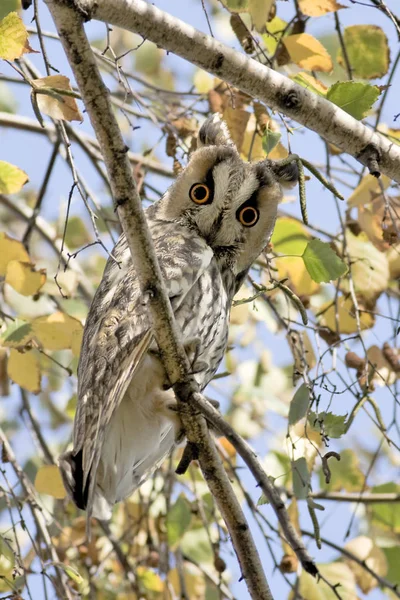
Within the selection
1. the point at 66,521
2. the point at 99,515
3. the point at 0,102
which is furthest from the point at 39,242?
the point at 99,515

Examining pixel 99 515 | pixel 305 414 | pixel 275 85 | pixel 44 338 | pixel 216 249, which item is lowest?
pixel 99 515

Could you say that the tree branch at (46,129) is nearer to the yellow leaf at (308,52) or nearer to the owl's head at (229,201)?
the owl's head at (229,201)

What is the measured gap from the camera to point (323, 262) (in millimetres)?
1856

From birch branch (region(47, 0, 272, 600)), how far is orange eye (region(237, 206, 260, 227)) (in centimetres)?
76

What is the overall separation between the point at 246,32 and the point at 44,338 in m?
0.94

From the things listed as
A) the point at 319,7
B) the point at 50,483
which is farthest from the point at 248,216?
the point at 50,483

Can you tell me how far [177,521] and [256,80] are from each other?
1341mm

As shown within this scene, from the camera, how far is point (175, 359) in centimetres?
164

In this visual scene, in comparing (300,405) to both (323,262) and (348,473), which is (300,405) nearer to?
(323,262)

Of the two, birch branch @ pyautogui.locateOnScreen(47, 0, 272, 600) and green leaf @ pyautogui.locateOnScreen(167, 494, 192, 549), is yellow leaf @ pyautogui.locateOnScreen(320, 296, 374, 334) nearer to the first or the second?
→ green leaf @ pyautogui.locateOnScreen(167, 494, 192, 549)

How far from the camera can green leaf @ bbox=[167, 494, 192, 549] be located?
2.38m

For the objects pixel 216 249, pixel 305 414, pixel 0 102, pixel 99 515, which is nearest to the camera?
pixel 305 414

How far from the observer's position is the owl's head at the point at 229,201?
2.30 m

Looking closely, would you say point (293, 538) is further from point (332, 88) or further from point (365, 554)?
point (365, 554)
